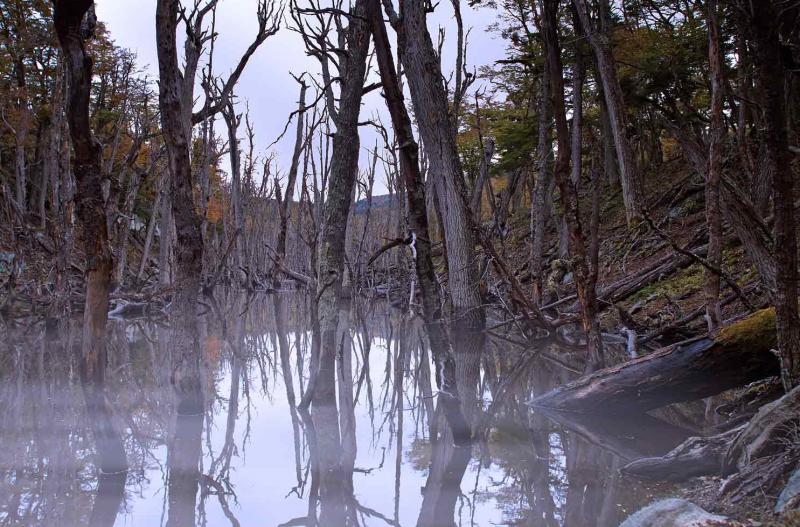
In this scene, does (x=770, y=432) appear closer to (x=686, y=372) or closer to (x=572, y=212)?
(x=686, y=372)

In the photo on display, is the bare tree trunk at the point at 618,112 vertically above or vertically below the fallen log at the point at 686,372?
above

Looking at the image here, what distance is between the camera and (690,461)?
4191 millimetres

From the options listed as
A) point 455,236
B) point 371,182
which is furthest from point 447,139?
point 371,182

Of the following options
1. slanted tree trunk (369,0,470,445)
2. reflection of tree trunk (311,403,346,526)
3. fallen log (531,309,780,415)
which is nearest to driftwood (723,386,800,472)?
fallen log (531,309,780,415)

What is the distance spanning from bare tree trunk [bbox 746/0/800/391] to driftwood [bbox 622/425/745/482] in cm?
61

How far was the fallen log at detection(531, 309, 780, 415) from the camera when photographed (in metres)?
5.49

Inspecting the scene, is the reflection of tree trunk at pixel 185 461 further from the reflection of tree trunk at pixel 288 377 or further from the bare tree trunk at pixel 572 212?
the bare tree trunk at pixel 572 212

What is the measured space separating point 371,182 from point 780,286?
73.6 ft

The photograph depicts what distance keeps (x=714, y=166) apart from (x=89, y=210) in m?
6.39

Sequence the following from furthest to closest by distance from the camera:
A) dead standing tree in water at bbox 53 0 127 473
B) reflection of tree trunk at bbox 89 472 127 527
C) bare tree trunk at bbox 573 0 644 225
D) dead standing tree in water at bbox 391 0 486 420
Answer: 1. bare tree trunk at bbox 573 0 644 225
2. dead standing tree in water at bbox 391 0 486 420
3. dead standing tree in water at bbox 53 0 127 473
4. reflection of tree trunk at bbox 89 472 127 527

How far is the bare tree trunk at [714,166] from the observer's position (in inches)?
278

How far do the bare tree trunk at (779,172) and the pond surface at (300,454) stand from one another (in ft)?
4.82

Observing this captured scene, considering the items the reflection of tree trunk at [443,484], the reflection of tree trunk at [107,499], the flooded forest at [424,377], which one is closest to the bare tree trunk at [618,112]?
the flooded forest at [424,377]

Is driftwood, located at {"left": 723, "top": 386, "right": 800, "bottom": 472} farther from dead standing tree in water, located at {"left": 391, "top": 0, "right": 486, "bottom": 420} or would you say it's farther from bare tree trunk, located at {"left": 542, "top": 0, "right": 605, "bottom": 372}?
bare tree trunk, located at {"left": 542, "top": 0, "right": 605, "bottom": 372}
